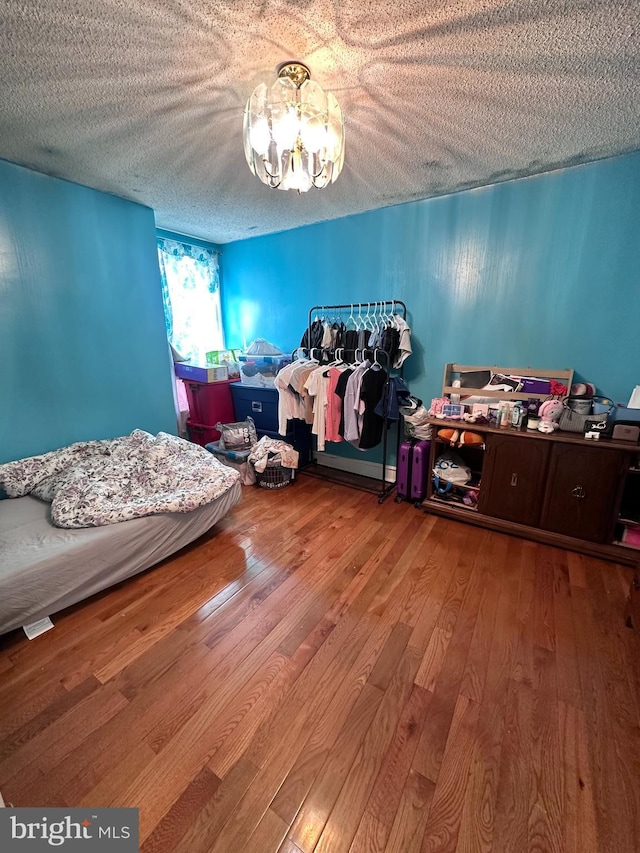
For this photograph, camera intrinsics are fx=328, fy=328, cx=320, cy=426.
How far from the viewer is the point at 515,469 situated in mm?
2244

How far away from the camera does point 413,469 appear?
2.71 m

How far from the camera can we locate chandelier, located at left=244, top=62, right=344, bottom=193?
4.15 ft

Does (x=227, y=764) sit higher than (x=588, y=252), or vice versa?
(x=588, y=252)

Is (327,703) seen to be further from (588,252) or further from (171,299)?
(171,299)

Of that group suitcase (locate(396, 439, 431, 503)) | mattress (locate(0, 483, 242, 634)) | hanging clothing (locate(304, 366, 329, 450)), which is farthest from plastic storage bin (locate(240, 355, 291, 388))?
mattress (locate(0, 483, 242, 634))

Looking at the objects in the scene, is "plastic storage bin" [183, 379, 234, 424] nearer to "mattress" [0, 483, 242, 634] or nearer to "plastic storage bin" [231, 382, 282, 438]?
"plastic storage bin" [231, 382, 282, 438]

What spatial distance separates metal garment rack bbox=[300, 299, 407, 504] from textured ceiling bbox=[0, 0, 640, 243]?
0.95 metres

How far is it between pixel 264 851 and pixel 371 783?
1.13 feet

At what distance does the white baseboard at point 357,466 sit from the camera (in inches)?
127

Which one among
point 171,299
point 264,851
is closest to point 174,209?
point 171,299

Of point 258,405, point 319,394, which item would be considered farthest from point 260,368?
point 319,394

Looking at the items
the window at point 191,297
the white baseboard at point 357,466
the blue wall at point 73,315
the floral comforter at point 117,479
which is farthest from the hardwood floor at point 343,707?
the window at point 191,297

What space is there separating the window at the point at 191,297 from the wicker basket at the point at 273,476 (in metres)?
1.70

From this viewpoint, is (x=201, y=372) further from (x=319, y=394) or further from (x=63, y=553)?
(x=63, y=553)
